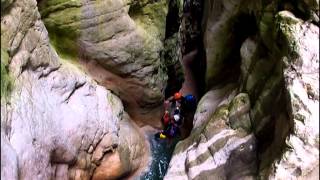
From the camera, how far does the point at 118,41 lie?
13305mm

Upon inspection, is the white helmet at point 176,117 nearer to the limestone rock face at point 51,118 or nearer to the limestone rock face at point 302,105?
the limestone rock face at point 51,118

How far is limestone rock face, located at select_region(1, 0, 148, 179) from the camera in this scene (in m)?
9.09

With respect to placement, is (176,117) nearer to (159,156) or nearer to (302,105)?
(159,156)

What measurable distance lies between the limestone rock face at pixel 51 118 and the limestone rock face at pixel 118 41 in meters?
0.52

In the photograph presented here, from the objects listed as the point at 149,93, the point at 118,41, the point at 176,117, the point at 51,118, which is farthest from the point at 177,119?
the point at 51,118

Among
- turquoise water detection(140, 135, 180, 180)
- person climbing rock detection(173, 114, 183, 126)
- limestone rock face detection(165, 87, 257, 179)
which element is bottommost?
turquoise water detection(140, 135, 180, 180)

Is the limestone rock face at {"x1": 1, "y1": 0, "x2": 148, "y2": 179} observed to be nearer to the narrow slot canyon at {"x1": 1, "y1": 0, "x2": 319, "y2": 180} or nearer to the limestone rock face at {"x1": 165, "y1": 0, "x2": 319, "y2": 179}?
the narrow slot canyon at {"x1": 1, "y1": 0, "x2": 319, "y2": 180}

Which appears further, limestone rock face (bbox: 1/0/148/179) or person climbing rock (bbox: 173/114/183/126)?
person climbing rock (bbox: 173/114/183/126)

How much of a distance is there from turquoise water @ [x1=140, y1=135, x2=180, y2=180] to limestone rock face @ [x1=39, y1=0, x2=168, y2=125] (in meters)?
1.00

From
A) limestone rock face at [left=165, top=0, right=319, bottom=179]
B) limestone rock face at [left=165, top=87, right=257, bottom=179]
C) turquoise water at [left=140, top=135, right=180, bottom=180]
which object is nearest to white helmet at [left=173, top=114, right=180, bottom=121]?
turquoise water at [left=140, top=135, right=180, bottom=180]

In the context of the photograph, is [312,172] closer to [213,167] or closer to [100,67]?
[213,167]

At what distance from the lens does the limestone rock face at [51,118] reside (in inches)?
358

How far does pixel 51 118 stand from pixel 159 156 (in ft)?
15.5

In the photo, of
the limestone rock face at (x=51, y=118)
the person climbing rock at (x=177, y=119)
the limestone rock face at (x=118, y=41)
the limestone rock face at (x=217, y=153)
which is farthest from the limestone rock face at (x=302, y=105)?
the person climbing rock at (x=177, y=119)
